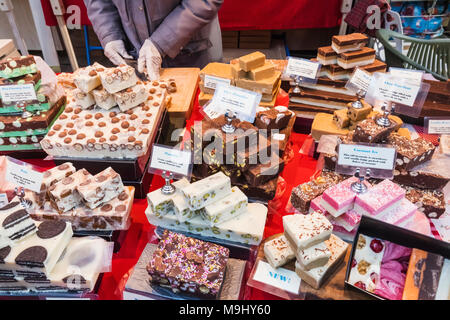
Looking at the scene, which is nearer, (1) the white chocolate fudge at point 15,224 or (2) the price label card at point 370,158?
(1) the white chocolate fudge at point 15,224

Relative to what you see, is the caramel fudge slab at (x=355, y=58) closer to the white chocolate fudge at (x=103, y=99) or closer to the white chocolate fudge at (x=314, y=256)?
the white chocolate fudge at (x=314, y=256)

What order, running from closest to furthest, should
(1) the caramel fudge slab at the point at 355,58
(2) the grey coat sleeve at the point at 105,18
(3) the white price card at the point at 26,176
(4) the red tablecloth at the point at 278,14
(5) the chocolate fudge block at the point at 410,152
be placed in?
(3) the white price card at the point at 26,176, (5) the chocolate fudge block at the point at 410,152, (1) the caramel fudge slab at the point at 355,58, (2) the grey coat sleeve at the point at 105,18, (4) the red tablecloth at the point at 278,14

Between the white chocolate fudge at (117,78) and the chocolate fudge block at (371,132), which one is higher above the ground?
the white chocolate fudge at (117,78)

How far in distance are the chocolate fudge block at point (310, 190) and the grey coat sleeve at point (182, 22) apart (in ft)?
6.05

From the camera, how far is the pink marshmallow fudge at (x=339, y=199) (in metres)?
1.73

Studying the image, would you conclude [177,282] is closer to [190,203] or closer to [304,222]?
[190,203]

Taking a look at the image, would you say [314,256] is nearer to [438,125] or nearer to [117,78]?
[438,125]

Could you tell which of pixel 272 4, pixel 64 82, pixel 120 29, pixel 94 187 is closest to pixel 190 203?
pixel 94 187

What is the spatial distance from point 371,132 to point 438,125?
0.67 metres

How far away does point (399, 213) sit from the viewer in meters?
1.75

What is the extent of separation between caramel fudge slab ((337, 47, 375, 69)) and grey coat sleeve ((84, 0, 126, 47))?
204cm

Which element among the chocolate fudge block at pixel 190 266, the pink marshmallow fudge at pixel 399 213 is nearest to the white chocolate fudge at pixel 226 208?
the chocolate fudge block at pixel 190 266

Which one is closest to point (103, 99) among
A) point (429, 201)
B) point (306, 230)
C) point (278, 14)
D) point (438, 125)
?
point (306, 230)

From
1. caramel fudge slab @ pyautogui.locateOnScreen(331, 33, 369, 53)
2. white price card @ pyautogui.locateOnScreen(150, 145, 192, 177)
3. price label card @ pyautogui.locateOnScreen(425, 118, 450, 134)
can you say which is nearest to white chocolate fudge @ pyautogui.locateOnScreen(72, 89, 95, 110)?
white price card @ pyautogui.locateOnScreen(150, 145, 192, 177)
